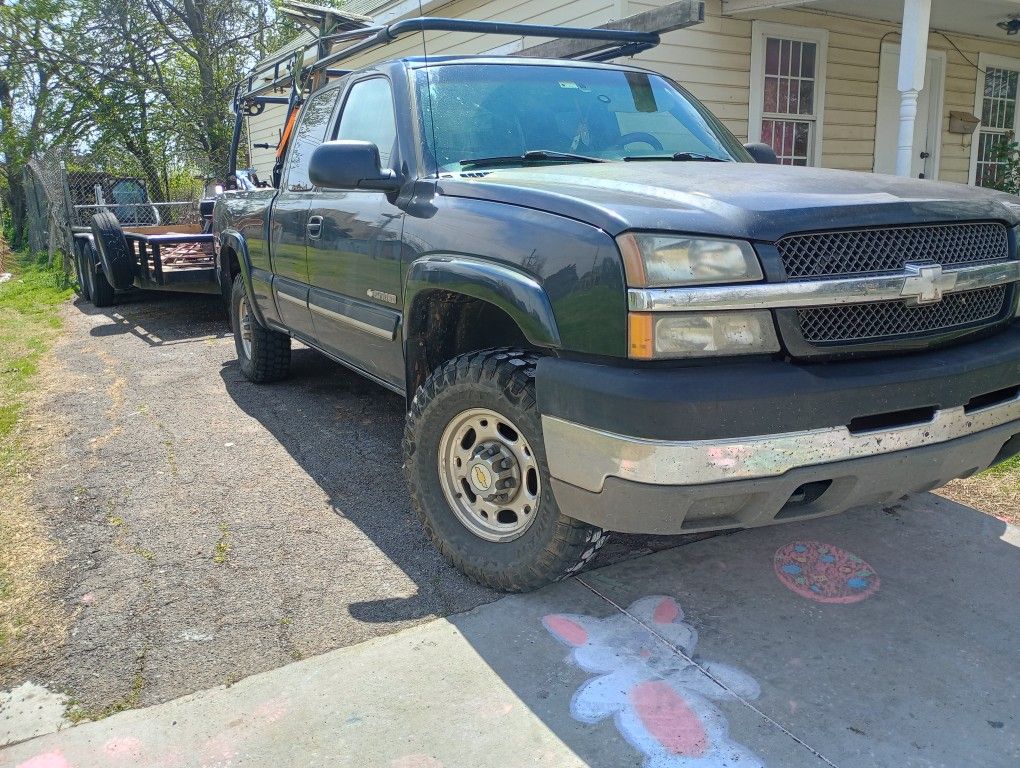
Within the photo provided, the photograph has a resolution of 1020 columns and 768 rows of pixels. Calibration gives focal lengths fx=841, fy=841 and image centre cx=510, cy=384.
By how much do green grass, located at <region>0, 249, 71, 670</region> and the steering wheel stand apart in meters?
2.96

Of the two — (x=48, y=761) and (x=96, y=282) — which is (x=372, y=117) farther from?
(x=96, y=282)

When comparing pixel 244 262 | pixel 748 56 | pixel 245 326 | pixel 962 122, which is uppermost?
pixel 748 56

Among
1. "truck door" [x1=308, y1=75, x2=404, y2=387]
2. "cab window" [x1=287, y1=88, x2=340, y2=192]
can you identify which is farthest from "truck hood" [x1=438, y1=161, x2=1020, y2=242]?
"cab window" [x1=287, y1=88, x2=340, y2=192]

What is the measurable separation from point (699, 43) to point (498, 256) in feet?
23.8

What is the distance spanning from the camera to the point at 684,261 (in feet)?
7.80

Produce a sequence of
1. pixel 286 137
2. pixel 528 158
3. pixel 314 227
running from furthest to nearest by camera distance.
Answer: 1. pixel 286 137
2. pixel 314 227
3. pixel 528 158

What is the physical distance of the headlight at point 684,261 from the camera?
2.36m

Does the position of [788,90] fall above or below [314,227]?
above

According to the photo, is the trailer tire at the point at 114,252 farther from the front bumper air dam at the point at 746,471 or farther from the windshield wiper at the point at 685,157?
the front bumper air dam at the point at 746,471

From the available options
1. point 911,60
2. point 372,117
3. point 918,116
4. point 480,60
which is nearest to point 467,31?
point 480,60

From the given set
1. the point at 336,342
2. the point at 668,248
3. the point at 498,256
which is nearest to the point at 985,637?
the point at 668,248

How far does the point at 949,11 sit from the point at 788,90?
2.21 meters

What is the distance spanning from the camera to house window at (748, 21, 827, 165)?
376 inches

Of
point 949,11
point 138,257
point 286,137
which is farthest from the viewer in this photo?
point 949,11
